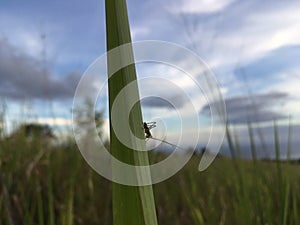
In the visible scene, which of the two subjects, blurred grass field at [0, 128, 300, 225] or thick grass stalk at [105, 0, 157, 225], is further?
blurred grass field at [0, 128, 300, 225]

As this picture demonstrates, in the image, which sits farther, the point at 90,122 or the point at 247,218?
the point at 90,122

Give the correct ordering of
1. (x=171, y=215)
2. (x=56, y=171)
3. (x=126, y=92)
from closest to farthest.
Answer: (x=126, y=92)
(x=171, y=215)
(x=56, y=171)

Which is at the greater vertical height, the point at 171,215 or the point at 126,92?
the point at 126,92

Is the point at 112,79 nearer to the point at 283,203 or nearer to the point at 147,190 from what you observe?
the point at 147,190

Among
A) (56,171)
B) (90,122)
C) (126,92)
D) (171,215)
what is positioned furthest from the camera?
(90,122)

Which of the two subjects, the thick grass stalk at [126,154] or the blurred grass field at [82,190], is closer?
the thick grass stalk at [126,154]

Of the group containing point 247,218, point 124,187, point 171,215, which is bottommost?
point 171,215

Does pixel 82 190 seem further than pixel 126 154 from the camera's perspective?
Yes

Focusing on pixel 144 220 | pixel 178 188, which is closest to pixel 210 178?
pixel 178 188
